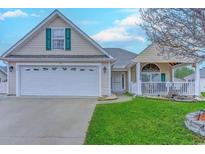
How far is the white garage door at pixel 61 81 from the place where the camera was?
57.1ft

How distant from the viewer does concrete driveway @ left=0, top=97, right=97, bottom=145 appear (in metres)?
8.09

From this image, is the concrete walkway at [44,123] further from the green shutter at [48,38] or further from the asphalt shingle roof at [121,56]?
the asphalt shingle roof at [121,56]

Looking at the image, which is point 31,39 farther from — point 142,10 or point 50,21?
point 142,10

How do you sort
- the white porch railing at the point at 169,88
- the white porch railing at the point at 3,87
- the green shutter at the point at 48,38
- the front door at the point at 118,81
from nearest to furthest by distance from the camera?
the green shutter at the point at 48,38, the white porch railing at the point at 3,87, the white porch railing at the point at 169,88, the front door at the point at 118,81

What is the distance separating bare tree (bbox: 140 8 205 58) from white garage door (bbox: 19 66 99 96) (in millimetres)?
8302

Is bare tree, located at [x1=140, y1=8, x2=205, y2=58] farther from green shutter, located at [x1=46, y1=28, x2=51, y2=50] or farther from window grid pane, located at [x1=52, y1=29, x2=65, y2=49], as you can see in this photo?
green shutter, located at [x1=46, y1=28, x2=51, y2=50]

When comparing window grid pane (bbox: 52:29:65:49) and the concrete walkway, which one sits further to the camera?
window grid pane (bbox: 52:29:65:49)

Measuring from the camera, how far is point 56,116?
11133 mm

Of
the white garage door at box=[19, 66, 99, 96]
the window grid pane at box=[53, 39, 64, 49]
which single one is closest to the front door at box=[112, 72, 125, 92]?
the white garage door at box=[19, 66, 99, 96]

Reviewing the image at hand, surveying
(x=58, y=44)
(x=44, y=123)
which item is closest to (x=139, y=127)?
(x=44, y=123)

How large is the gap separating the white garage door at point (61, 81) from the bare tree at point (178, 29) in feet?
27.2

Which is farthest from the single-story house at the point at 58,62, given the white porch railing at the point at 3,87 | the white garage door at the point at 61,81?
the white porch railing at the point at 3,87
